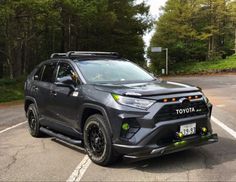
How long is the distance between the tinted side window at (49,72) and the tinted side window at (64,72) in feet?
1.16

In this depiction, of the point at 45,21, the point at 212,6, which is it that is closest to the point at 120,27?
the point at 45,21

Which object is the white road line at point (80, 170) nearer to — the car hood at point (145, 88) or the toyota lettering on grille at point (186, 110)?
the car hood at point (145, 88)

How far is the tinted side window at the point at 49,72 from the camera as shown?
8507mm

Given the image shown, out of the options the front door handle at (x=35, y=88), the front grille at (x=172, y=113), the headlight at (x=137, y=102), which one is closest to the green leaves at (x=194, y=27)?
the front door handle at (x=35, y=88)

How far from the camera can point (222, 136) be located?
8.60 m

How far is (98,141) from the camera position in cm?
668

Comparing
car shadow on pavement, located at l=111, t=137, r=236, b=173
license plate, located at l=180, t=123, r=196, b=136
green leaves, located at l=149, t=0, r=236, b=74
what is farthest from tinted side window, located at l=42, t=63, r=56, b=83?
green leaves, located at l=149, t=0, r=236, b=74

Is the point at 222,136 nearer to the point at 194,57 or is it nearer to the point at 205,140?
the point at 205,140

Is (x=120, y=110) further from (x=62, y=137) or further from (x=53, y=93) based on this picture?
(x=53, y=93)

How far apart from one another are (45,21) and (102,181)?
77.3 feet

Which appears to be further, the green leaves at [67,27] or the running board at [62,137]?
the green leaves at [67,27]

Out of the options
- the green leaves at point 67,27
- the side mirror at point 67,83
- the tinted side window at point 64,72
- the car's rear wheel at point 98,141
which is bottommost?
the car's rear wheel at point 98,141

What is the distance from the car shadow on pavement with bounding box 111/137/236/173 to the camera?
20.6 ft

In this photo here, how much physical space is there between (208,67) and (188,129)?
48323 millimetres
